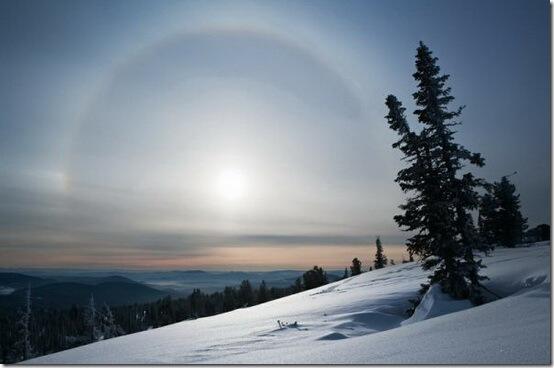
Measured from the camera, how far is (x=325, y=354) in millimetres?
6621

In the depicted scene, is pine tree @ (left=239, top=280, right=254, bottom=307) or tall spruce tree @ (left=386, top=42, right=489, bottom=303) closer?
tall spruce tree @ (left=386, top=42, right=489, bottom=303)

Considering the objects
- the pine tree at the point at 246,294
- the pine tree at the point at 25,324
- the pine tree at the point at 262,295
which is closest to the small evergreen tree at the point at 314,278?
the pine tree at the point at 262,295

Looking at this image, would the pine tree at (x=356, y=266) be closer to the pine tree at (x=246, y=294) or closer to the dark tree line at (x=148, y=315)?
the dark tree line at (x=148, y=315)

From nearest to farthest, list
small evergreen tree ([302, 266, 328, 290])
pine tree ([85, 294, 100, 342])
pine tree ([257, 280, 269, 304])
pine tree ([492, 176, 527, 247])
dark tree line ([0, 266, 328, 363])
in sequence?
1. pine tree ([492, 176, 527, 247])
2. pine tree ([85, 294, 100, 342])
3. small evergreen tree ([302, 266, 328, 290])
4. pine tree ([257, 280, 269, 304])
5. dark tree line ([0, 266, 328, 363])

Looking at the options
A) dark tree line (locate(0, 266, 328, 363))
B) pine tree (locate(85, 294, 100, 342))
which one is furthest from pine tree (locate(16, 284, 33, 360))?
dark tree line (locate(0, 266, 328, 363))

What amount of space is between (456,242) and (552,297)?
6.81 metres

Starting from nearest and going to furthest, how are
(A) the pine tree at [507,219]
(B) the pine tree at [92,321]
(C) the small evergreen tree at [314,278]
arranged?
(A) the pine tree at [507,219], (B) the pine tree at [92,321], (C) the small evergreen tree at [314,278]

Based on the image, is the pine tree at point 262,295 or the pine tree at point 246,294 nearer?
the pine tree at point 262,295

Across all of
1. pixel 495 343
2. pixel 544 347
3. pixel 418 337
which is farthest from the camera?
pixel 418 337

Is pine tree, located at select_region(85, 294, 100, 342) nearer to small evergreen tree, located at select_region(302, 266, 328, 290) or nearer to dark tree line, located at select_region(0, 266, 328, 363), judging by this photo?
dark tree line, located at select_region(0, 266, 328, 363)

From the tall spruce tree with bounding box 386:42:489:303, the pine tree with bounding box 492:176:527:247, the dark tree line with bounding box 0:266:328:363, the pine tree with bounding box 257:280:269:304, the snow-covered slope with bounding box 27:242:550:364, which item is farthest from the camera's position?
the dark tree line with bounding box 0:266:328:363

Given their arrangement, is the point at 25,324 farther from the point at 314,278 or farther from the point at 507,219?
the point at 507,219

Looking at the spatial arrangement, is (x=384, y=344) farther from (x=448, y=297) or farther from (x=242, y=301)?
(x=242, y=301)

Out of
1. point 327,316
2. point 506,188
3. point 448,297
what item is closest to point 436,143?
point 448,297
